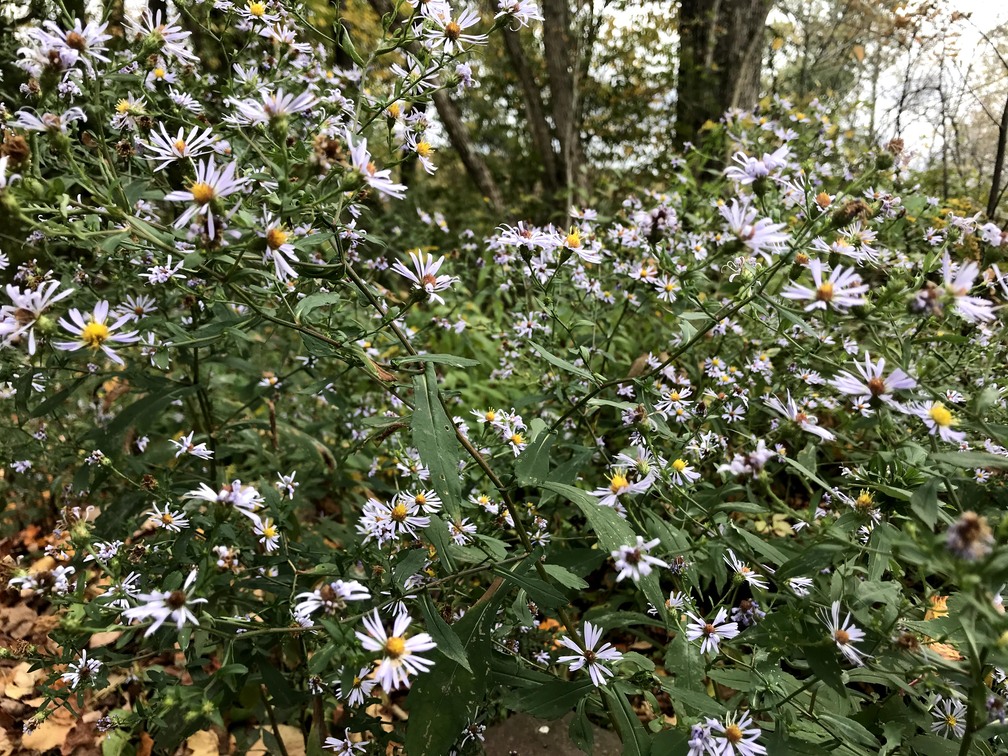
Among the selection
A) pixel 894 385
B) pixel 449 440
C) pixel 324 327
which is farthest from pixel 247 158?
pixel 894 385

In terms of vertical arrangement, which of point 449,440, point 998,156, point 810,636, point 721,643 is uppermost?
point 998,156

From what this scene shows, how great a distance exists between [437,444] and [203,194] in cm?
63

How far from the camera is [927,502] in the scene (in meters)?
1.13

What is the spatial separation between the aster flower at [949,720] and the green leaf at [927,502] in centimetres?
67

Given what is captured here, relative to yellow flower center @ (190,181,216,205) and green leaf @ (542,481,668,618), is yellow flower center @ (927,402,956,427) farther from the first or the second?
yellow flower center @ (190,181,216,205)

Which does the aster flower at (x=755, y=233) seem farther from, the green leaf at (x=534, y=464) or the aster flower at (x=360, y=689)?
the aster flower at (x=360, y=689)

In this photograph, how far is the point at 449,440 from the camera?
1280mm

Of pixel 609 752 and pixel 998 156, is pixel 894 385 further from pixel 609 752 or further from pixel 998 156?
pixel 998 156

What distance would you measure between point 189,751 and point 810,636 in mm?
2135

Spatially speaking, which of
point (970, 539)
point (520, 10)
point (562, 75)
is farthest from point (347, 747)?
point (562, 75)

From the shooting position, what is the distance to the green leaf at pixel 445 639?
1302 millimetres

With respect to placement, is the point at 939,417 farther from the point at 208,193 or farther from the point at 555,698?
the point at 208,193

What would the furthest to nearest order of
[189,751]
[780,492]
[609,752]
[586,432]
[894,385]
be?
[780,492] < [586,432] < [189,751] < [609,752] < [894,385]

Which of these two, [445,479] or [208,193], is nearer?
[208,193]
